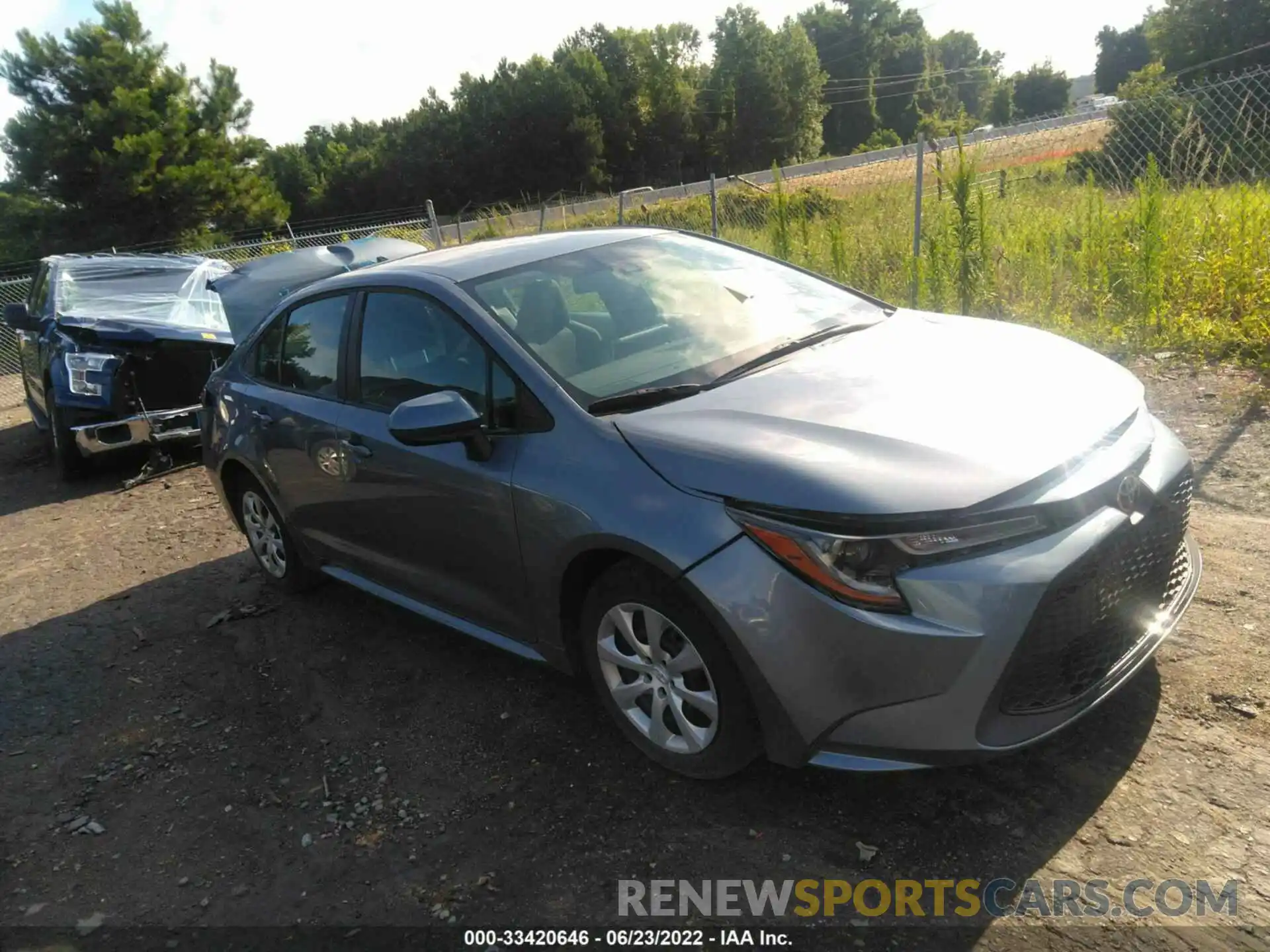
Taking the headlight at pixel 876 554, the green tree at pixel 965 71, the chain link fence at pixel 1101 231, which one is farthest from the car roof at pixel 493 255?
the green tree at pixel 965 71

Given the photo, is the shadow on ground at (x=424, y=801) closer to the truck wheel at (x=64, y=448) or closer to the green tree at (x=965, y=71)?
the truck wheel at (x=64, y=448)

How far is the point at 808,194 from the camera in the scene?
11414 mm

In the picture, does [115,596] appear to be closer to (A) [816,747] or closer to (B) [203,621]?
(B) [203,621]

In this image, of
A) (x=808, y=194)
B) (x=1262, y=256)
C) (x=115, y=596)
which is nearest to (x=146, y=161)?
(x=808, y=194)

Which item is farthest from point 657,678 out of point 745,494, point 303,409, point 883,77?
point 883,77

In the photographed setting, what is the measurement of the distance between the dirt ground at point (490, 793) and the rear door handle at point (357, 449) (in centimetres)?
95

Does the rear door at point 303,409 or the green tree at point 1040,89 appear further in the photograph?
the green tree at point 1040,89

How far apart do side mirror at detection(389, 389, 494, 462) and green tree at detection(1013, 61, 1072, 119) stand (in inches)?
→ 4267

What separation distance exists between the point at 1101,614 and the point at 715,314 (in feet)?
5.72

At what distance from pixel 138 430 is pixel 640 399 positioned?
20.5 ft

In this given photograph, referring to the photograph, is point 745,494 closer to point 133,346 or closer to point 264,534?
point 264,534

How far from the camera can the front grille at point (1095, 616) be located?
2336 millimetres

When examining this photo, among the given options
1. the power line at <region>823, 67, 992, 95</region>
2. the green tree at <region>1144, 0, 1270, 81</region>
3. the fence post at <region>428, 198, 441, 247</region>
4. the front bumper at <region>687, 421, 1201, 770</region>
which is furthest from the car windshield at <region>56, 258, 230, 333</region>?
the power line at <region>823, 67, 992, 95</region>
